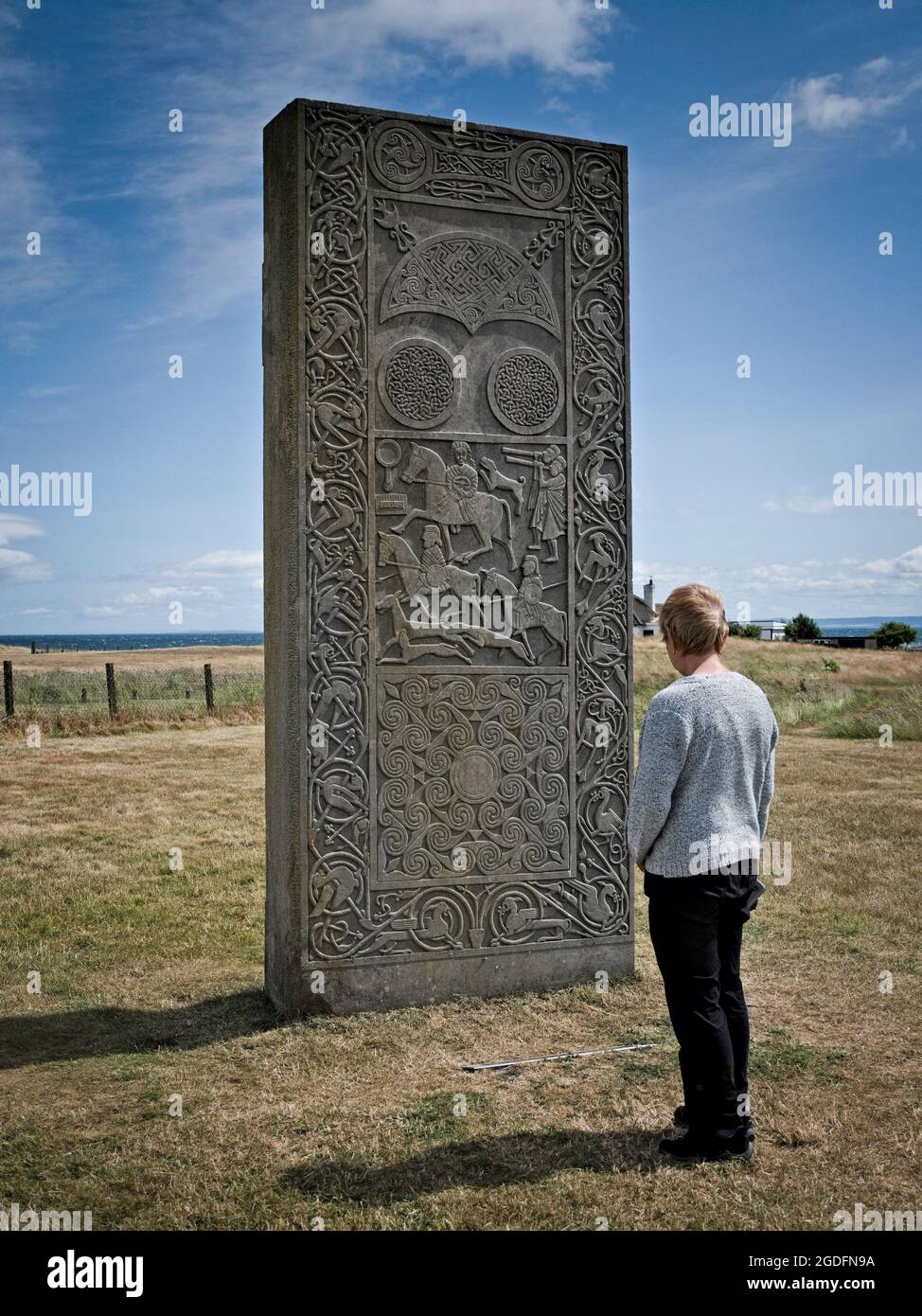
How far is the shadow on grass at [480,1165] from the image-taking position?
4.00 meters

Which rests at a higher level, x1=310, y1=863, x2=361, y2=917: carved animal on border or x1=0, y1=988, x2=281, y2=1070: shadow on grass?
x1=310, y1=863, x2=361, y2=917: carved animal on border

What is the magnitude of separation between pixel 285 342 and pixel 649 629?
134ft

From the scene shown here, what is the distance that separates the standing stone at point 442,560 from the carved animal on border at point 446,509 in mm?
11

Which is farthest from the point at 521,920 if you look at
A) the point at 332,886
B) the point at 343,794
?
the point at 343,794

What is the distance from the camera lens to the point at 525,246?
6.30m

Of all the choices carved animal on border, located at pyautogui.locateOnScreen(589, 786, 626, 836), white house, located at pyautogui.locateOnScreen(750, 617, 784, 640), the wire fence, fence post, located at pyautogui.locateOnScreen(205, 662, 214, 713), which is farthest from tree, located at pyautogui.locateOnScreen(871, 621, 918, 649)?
carved animal on border, located at pyautogui.locateOnScreen(589, 786, 626, 836)

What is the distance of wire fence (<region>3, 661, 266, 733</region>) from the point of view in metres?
18.5

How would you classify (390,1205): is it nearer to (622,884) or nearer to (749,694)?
(749,694)

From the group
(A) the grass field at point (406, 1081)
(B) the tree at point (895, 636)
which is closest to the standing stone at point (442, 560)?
(A) the grass field at point (406, 1081)

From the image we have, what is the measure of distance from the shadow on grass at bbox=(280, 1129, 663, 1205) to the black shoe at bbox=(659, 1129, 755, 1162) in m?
0.12

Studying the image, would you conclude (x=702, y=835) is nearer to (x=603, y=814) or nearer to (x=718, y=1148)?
(x=718, y=1148)

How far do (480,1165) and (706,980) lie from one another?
3.56ft

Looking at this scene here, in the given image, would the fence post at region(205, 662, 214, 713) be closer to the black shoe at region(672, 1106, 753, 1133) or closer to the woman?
the black shoe at region(672, 1106, 753, 1133)

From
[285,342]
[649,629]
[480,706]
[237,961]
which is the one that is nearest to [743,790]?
[480,706]
